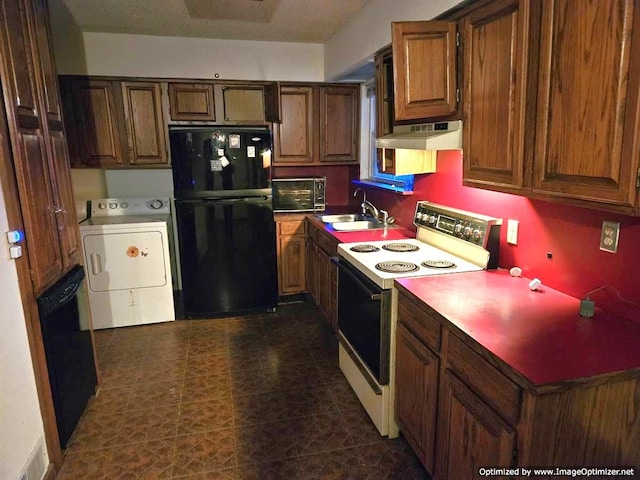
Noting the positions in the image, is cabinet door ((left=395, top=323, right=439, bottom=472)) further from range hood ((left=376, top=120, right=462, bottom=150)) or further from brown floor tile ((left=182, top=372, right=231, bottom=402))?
brown floor tile ((left=182, top=372, right=231, bottom=402))

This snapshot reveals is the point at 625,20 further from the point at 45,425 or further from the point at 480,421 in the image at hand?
the point at 45,425

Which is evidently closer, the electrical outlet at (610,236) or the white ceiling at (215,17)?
the electrical outlet at (610,236)

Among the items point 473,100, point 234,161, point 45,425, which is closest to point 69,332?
point 45,425

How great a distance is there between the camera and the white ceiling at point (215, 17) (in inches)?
117

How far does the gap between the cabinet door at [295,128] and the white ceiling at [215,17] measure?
52 cm

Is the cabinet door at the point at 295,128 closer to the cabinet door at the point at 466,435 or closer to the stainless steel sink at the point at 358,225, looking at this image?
the stainless steel sink at the point at 358,225

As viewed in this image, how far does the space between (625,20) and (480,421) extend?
1.27 metres

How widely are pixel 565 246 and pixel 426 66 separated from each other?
1.02 metres

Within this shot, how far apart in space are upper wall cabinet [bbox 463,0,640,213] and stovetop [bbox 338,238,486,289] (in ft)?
1.65

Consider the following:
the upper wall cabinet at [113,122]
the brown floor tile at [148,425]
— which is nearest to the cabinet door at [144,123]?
the upper wall cabinet at [113,122]

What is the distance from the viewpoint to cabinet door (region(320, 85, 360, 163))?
13.1ft

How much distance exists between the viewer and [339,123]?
407 cm

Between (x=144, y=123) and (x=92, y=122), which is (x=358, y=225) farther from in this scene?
(x=92, y=122)

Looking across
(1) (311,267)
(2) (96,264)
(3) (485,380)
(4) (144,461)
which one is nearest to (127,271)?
(2) (96,264)
